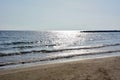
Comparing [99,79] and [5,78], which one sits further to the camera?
[5,78]

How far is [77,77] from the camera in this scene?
858cm

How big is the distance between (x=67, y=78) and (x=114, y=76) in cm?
213

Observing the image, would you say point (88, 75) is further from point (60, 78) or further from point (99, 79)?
point (60, 78)

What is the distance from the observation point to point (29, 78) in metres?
8.80

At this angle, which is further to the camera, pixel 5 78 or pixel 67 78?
pixel 5 78

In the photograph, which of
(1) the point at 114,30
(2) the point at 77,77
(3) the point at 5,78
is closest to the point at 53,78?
(2) the point at 77,77

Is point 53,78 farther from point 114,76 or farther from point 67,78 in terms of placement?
point 114,76

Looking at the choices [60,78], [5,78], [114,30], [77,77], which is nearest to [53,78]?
[60,78]

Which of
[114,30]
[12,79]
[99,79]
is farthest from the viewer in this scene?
[114,30]

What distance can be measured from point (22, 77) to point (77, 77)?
8.57ft

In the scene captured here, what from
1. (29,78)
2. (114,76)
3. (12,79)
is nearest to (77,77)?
(114,76)

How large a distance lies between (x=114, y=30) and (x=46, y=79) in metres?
179

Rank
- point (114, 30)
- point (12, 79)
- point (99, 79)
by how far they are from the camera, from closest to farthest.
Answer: point (99, 79)
point (12, 79)
point (114, 30)

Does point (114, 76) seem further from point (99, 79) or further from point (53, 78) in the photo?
point (53, 78)
